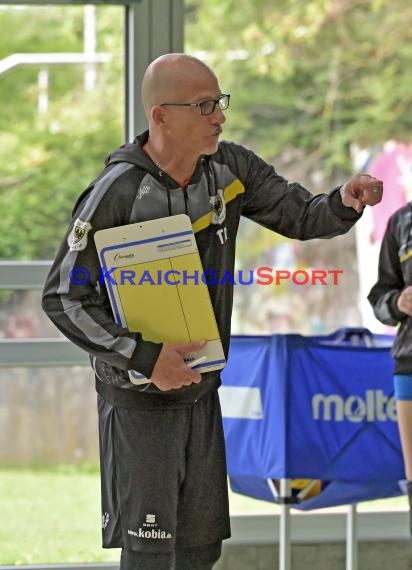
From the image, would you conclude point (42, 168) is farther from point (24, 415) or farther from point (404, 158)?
point (404, 158)

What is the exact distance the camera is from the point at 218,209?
8.30ft

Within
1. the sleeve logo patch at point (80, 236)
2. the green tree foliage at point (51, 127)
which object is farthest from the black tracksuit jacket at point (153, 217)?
the green tree foliage at point (51, 127)

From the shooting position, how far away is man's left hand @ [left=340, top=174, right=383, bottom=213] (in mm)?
2396

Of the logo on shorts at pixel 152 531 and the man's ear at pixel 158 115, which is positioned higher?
the man's ear at pixel 158 115

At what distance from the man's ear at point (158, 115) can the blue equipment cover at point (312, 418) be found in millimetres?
1003

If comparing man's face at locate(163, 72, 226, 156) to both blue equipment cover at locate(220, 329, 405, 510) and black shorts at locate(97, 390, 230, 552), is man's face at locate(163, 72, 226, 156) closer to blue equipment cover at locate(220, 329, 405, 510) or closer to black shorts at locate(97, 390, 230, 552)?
black shorts at locate(97, 390, 230, 552)

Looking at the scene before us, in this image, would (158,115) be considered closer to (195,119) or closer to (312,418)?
(195,119)


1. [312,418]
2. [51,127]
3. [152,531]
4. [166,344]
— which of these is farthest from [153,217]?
[51,127]

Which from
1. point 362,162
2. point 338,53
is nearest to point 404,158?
point 362,162

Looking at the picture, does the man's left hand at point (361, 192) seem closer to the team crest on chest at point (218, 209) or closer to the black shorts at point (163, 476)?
the team crest on chest at point (218, 209)

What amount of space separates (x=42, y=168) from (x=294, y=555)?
1.49m

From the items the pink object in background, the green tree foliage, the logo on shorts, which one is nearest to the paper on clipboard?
the logo on shorts

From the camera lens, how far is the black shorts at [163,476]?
247 cm

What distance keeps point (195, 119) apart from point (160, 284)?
358 mm
